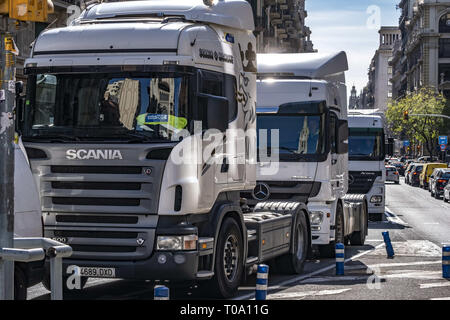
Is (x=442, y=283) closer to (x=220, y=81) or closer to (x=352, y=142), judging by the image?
(x=220, y=81)

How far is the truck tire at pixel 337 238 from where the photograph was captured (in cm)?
1739

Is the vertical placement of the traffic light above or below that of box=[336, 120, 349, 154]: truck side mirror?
above

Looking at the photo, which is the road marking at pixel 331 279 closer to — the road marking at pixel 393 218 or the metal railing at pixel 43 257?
the metal railing at pixel 43 257

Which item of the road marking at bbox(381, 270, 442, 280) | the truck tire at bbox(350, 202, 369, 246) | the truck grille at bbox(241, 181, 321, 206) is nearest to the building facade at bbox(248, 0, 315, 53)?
the truck tire at bbox(350, 202, 369, 246)

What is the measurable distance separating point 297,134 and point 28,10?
805 cm

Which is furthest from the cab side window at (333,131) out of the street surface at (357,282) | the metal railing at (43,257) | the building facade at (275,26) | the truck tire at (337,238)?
the building facade at (275,26)

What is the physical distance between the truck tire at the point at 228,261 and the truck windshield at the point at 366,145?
16.0m

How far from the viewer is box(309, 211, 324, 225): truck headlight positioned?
1638 cm

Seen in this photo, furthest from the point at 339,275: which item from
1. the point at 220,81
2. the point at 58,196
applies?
the point at 58,196

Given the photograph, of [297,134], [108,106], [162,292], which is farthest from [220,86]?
[297,134]

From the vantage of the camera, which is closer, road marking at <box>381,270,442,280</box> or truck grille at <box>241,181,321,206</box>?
road marking at <box>381,270,442,280</box>

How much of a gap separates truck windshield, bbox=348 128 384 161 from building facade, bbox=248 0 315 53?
31807 mm

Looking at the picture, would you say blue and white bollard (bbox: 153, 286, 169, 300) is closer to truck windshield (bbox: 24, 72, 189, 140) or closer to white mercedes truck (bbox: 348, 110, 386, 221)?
truck windshield (bbox: 24, 72, 189, 140)
